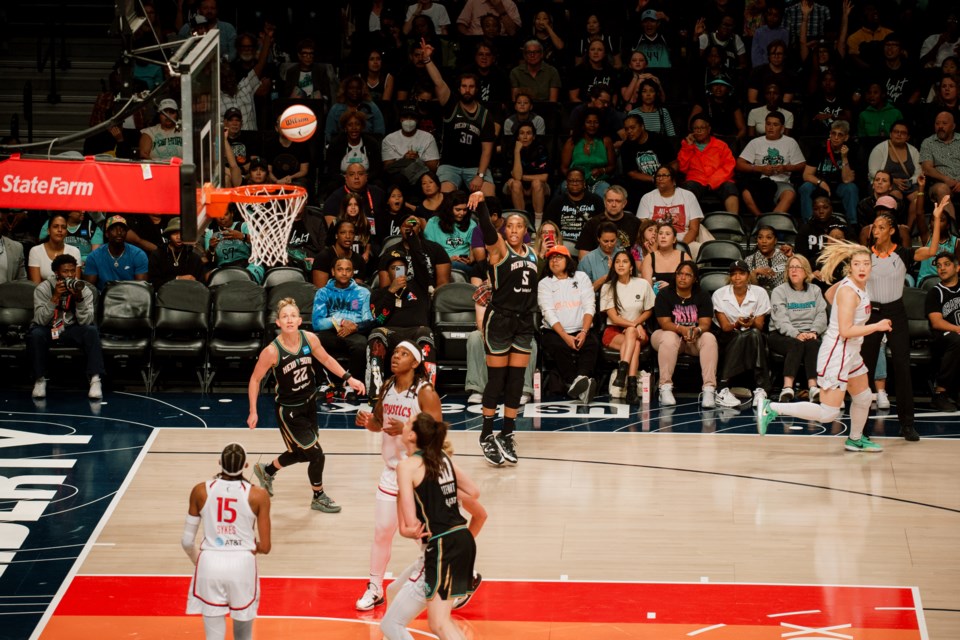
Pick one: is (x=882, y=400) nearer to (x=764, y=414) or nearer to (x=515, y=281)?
(x=764, y=414)

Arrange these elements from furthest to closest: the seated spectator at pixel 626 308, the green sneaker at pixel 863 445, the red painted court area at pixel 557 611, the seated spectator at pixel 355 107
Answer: the seated spectator at pixel 355 107
the seated spectator at pixel 626 308
the green sneaker at pixel 863 445
the red painted court area at pixel 557 611

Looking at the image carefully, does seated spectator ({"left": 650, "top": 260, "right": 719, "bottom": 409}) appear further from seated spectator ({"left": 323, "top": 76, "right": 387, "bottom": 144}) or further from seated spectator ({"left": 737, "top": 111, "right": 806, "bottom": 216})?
seated spectator ({"left": 323, "top": 76, "right": 387, "bottom": 144})

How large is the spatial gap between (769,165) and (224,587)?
10.5m

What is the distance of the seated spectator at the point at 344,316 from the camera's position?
13.1 meters

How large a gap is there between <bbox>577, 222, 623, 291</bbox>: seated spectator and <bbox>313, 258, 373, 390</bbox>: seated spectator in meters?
2.43

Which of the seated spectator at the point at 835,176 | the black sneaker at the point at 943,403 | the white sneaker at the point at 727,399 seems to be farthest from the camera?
the seated spectator at the point at 835,176

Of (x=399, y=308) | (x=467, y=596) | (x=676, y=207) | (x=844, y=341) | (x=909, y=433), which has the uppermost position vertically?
(x=676, y=207)

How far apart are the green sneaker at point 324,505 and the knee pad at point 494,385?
5.56 ft

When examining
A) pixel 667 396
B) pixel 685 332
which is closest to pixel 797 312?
pixel 685 332

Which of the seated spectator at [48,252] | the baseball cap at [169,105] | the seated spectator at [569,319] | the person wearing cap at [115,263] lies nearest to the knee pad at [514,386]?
the seated spectator at [569,319]

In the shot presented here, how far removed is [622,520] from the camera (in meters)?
9.52

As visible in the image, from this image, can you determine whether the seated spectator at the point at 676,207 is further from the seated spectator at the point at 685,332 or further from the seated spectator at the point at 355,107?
the seated spectator at the point at 355,107

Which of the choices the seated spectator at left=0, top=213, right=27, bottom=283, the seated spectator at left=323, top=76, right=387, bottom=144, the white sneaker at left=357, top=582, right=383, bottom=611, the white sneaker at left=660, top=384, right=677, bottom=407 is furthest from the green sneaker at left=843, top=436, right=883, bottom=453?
the seated spectator at left=0, top=213, right=27, bottom=283

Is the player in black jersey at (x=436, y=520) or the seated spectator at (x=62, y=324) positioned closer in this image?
the player in black jersey at (x=436, y=520)
